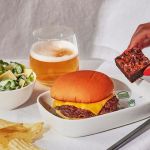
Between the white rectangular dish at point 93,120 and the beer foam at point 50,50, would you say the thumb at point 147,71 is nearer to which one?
the white rectangular dish at point 93,120

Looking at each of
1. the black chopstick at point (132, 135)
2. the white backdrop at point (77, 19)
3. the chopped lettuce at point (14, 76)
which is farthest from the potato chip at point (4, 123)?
the white backdrop at point (77, 19)

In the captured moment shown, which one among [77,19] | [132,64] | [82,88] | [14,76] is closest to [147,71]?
[132,64]

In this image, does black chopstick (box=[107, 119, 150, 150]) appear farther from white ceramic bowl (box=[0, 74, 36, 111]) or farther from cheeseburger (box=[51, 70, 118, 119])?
white ceramic bowl (box=[0, 74, 36, 111])

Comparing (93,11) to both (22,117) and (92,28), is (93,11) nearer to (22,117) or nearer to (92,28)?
(92,28)

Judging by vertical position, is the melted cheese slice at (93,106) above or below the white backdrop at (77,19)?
above

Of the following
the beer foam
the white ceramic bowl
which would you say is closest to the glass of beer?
the beer foam

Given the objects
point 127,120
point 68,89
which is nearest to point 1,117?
point 68,89
